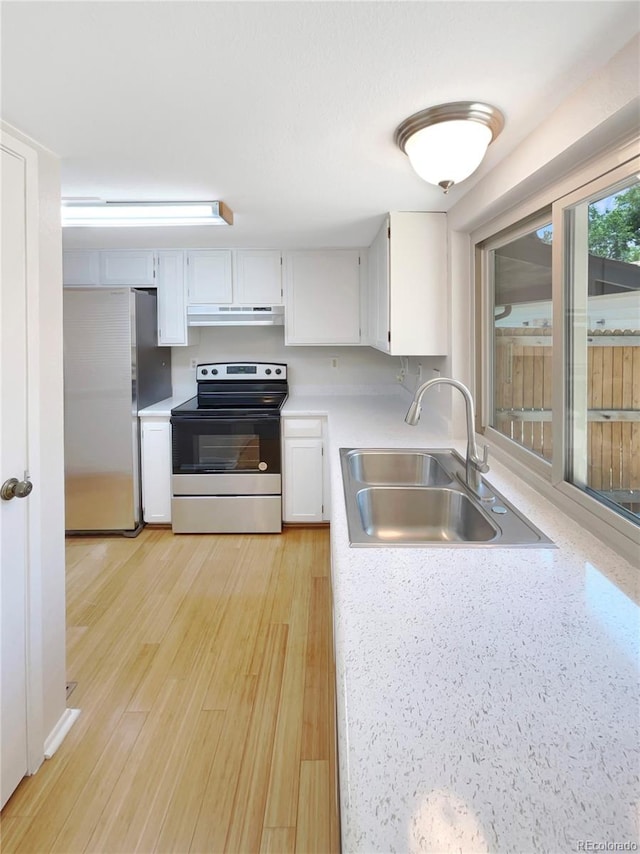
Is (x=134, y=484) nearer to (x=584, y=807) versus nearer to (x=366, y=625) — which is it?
(x=366, y=625)

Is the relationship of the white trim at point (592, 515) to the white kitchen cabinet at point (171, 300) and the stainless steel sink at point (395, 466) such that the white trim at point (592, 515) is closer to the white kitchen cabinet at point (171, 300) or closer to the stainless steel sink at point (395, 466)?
the stainless steel sink at point (395, 466)

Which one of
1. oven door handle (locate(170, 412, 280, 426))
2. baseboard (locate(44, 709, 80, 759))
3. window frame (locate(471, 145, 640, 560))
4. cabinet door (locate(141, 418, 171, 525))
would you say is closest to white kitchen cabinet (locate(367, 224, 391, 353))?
window frame (locate(471, 145, 640, 560))

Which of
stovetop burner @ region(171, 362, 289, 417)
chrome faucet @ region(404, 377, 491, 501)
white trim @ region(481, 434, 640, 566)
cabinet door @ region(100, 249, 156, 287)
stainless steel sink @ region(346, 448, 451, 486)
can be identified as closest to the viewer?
white trim @ region(481, 434, 640, 566)

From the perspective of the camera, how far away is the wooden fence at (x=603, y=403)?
141 centimetres

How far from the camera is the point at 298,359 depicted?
4.30 metres

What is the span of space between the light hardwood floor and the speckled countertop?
33.0 inches

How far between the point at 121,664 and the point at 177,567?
0.97m

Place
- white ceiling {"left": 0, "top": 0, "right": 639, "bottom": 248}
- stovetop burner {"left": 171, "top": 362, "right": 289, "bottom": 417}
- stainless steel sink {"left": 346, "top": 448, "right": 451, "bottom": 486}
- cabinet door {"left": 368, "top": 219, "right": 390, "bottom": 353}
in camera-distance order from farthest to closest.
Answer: stovetop burner {"left": 171, "top": 362, "right": 289, "bottom": 417}
cabinet door {"left": 368, "top": 219, "right": 390, "bottom": 353}
stainless steel sink {"left": 346, "top": 448, "right": 451, "bottom": 486}
white ceiling {"left": 0, "top": 0, "right": 639, "bottom": 248}

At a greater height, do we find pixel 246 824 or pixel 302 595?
pixel 302 595

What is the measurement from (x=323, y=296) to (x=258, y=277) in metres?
0.51

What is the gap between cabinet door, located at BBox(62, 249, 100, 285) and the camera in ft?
12.5

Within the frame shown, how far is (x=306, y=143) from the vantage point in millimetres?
1743

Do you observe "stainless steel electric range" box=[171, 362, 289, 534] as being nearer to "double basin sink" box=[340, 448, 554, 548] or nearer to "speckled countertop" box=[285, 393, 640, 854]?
"double basin sink" box=[340, 448, 554, 548]

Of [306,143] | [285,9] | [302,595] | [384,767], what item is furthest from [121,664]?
[285,9]
